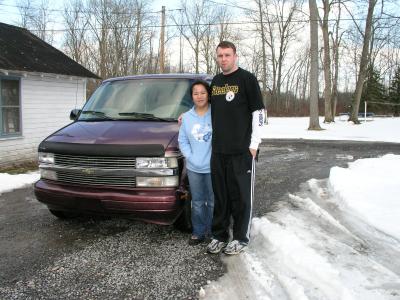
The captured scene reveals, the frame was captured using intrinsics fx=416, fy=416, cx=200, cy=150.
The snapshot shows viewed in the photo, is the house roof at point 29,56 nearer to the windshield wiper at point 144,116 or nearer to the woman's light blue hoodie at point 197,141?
the windshield wiper at point 144,116

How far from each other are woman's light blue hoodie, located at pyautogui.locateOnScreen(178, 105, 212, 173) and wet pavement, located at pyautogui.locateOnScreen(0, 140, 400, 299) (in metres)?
0.93

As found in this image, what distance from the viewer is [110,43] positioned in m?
39.9

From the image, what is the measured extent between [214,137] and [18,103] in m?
9.41

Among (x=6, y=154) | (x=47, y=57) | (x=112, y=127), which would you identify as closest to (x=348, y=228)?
(x=112, y=127)

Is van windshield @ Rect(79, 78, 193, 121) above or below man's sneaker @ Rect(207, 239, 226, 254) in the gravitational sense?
above

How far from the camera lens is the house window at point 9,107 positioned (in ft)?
36.7

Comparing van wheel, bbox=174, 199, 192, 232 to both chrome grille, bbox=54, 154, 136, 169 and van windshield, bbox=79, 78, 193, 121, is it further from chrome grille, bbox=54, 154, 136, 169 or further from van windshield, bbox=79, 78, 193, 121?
van windshield, bbox=79, 78, 193, 121

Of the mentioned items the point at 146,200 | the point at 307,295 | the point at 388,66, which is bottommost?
the point at 307,295

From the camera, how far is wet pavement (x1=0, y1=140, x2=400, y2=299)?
11.6 ft

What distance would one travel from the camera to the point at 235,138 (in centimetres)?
403

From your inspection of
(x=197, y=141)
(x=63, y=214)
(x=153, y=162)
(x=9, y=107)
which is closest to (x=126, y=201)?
(x=153, y=162)

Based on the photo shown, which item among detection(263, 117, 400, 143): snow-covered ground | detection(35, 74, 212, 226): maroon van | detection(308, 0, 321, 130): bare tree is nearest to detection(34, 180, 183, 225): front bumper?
detection(35, 74, 212, 226): maroon van

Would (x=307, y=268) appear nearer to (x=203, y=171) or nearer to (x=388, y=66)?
(x=203, y=171)

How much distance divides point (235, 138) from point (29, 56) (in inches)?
420
